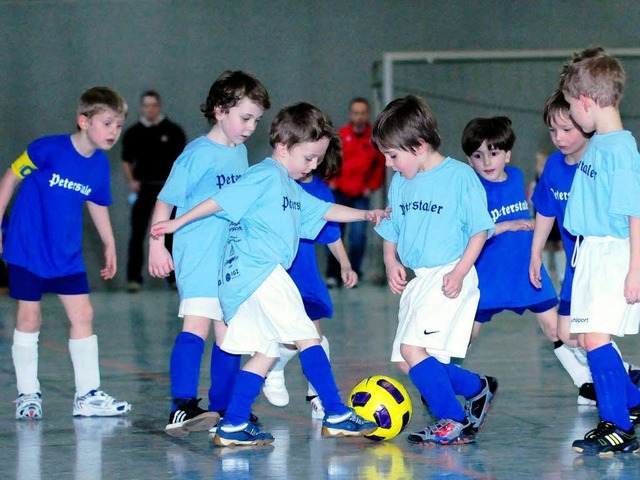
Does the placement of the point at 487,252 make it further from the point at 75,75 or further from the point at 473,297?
the point at 75,75

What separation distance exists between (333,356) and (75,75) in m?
7.06

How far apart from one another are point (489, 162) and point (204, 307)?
1.63 m

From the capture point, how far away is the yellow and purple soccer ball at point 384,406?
452 cm

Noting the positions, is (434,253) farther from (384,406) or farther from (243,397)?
(243,397)

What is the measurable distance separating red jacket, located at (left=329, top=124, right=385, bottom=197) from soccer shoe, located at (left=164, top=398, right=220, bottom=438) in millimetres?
7780


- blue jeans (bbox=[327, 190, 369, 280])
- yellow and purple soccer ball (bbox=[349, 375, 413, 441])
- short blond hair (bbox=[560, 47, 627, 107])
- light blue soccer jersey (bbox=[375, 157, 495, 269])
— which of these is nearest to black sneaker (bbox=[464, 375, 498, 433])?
yellow and purple soccer ball (bbox=[349, 375, 413, 441])

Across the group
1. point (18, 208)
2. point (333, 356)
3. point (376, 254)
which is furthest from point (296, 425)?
point (376, 254)

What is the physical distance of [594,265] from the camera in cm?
419

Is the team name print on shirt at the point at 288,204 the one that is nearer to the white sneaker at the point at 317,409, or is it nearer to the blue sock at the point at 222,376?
the blue sock at the point at 222,376

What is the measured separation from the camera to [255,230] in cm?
451

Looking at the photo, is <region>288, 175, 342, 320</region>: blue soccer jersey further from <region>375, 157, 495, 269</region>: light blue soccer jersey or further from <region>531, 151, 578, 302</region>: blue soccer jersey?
<region>531, 151, 578, 302</region>: blue soccer jersey

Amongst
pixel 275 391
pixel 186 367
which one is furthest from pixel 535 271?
pixel 186 367

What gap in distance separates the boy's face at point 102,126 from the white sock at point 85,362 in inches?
36.8

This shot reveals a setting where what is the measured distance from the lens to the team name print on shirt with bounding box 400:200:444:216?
446 centimetres
